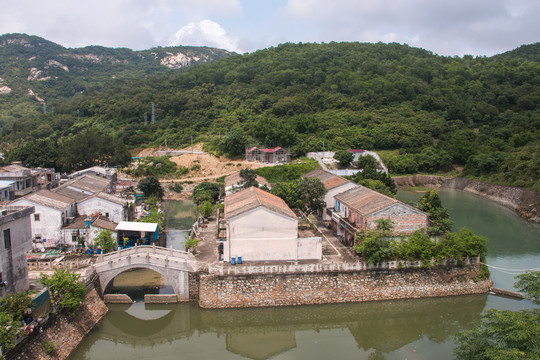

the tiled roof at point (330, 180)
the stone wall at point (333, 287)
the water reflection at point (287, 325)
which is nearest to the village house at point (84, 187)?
the water reflection at point (287, 325)

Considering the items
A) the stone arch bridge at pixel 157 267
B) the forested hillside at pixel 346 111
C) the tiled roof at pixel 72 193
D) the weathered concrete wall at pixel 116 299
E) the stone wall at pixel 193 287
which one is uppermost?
the forested hillside at pixel 346 111

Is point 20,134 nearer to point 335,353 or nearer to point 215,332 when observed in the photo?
point 215,332

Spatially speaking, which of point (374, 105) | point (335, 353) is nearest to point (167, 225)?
point (335, 353)

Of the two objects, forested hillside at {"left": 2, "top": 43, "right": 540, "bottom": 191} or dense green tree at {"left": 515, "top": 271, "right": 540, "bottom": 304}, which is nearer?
dense green tree at {"left": 515, "top": 271, "right": 540, "bottom": 304}

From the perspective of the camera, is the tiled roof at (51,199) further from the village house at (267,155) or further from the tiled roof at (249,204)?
the village house at (267,155)

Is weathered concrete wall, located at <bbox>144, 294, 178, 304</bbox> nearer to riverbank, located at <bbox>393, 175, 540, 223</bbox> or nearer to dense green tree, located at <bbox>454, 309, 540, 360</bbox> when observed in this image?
dense green tree, located at <bbox>454, 309, 540, 360</bbox>

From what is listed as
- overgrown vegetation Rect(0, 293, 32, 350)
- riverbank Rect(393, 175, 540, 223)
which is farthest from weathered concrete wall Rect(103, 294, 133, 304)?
riverbank Rect(393, 175, 540, 223)
